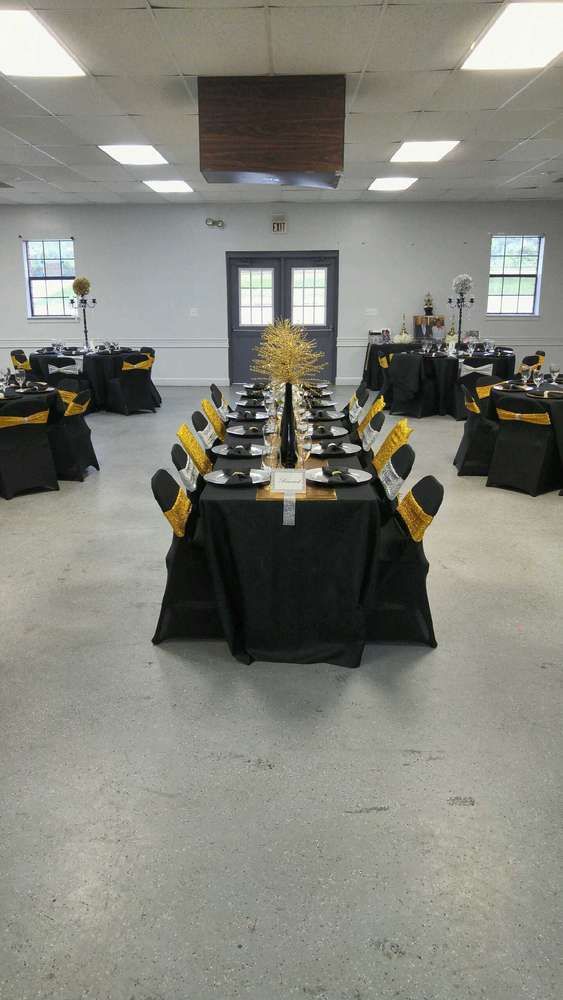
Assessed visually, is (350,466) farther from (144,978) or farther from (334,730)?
(144,978)

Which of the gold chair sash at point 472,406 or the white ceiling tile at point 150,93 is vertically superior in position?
the white ceiling tile at point 150,93

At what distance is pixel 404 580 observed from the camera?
10.2 feet

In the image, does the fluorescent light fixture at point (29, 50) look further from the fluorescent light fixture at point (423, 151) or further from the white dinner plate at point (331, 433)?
the fluorescent light fixture at point (423, 151)

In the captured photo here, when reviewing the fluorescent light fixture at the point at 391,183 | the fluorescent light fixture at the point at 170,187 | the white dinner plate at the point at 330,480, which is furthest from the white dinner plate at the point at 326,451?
the fluorescent light fixture at the point at 170,187

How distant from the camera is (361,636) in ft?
10.0

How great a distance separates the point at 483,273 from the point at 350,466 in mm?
9339

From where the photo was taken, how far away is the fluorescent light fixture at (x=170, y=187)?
936cm

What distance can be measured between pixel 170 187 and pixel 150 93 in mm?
4584

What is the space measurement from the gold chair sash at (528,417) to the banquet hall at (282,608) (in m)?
0.04

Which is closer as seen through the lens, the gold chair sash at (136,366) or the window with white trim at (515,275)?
the gold chair sash at (136,366)

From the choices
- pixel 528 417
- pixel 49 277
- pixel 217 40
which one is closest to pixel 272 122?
pixel 217 40

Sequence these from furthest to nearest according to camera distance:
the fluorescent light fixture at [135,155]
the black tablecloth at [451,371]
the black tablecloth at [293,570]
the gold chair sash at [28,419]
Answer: the black tablecloth at [451,371] → the fluorescent light fixture at [135,155] → the gold chair sash at [28,419] → the black tablecloth at [293,570]

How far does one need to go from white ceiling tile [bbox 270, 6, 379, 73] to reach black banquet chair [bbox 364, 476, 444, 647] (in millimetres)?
2772

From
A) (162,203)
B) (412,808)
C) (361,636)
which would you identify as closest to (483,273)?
(162,203)
